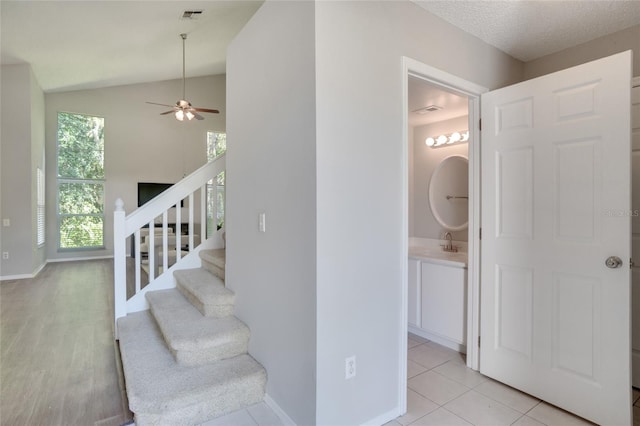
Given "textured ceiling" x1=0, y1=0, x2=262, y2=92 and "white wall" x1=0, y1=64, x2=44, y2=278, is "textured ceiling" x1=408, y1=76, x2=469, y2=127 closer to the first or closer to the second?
"textured ceiling" x1=0, y1=0, x2=262, y2=92

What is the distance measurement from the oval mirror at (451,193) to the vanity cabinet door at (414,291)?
71 cm

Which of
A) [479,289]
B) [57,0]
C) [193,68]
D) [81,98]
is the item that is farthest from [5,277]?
[479,289]

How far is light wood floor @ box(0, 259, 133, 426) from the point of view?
1916 mm

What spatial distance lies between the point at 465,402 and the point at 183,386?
1.73 meters

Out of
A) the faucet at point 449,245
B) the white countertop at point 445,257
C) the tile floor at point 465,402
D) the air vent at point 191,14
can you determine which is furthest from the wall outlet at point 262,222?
the air vent at point 191,14

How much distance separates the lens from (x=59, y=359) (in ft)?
8.41

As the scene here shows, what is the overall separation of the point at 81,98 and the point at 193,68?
8.20ft

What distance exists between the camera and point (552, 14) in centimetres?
211

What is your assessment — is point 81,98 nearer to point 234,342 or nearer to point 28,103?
point 28,103

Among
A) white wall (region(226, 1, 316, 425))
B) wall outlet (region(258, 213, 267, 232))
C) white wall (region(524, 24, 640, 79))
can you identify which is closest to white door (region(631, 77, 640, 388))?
white wall (region(524, 24, 640, 79))

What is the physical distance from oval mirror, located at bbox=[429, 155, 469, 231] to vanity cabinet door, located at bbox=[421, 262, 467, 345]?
29.2 inches

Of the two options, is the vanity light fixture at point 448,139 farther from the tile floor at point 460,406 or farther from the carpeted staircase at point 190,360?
the carpeted staircase at point 190,360

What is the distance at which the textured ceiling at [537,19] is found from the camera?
201 cm

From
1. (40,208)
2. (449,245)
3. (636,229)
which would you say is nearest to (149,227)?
(449,245)
